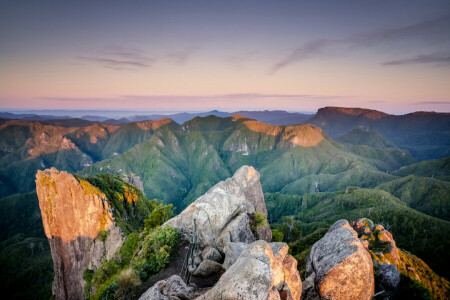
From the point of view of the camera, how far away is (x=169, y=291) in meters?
11.4

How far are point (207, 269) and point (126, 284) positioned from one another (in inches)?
233

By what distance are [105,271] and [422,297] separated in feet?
121

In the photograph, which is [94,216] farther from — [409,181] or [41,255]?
[409,181]

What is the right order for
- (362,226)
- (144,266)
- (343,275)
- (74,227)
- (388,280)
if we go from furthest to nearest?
(362,226)
(74,227)
(388,280)
(144,266)
(343,275)

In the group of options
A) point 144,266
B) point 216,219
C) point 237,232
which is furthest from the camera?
point 216,219

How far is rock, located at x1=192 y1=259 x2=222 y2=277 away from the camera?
→ 612 inches

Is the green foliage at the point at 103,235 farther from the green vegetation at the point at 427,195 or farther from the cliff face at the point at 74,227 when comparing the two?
the green vegetation at the point at 427,195

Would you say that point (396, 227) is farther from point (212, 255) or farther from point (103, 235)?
point (103, 235)

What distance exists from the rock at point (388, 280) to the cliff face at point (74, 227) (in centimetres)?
4256

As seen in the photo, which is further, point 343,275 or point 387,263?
point 387,263

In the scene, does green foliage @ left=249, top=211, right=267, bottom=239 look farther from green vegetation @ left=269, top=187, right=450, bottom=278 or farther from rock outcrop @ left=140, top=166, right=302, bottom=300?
green vegetation @ left=269, top=187, right=450, bottom=278

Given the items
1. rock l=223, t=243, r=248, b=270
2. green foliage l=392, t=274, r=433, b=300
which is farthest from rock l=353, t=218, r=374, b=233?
rock l=223, t=243, r=248, b=270

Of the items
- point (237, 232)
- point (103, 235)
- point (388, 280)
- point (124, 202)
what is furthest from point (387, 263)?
point (124, 202)

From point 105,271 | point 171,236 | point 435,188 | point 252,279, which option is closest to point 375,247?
point 171,236
